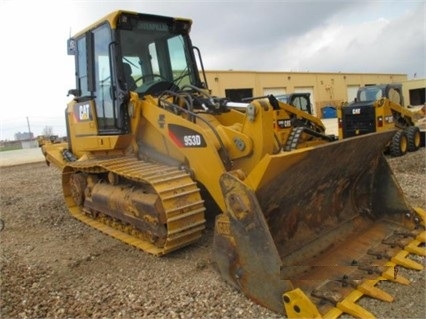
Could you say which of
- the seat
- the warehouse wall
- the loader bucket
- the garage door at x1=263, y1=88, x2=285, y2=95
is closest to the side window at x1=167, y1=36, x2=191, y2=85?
the seat

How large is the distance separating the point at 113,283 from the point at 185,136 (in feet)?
5.64

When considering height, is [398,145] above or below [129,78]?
below

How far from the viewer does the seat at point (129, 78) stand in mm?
5578

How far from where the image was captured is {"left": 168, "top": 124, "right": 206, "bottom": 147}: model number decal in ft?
15.1

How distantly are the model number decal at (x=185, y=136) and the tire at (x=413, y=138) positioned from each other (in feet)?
32.0

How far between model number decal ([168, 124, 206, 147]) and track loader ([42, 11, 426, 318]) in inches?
0.5

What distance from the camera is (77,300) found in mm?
3779

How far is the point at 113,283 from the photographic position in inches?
160

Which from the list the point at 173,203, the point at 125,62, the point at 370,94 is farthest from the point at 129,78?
the point at 370,94

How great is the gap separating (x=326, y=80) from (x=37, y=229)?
38.6 metres

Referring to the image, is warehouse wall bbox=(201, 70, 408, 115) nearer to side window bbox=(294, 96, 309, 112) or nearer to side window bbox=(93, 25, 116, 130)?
side window bbox=(294, 96, 309, 112)

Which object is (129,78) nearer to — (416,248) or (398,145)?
(416,248)

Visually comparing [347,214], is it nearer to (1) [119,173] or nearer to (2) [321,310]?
(2) [321,310]

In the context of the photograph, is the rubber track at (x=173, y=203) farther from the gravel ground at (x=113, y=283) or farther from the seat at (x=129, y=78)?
the seat at (x=129, y=78)
